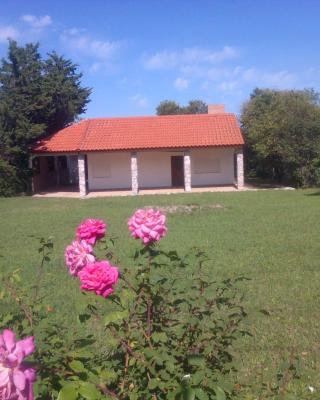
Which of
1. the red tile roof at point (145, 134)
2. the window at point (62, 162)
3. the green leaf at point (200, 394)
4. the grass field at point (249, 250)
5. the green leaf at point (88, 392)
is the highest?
the red tile roof at point (145, 134)

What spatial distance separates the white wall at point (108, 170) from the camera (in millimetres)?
29516

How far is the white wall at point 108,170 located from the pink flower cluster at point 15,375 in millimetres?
28448

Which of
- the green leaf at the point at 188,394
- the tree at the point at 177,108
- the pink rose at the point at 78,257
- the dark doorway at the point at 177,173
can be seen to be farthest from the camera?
the tree at the point at 177,108

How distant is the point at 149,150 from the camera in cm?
2783

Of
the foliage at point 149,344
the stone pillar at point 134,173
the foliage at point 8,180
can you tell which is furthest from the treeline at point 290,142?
the foliage at point 149,344

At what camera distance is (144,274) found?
8.70ft

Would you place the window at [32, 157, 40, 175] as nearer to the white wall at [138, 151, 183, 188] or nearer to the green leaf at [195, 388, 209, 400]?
the white wall at [138, 151, 183, 188]

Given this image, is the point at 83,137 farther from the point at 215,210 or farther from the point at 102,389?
the point at 102,389

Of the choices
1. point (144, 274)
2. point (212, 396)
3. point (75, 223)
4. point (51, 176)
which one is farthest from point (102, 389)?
point (51, 176)

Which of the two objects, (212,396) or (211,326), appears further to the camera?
(211,326)

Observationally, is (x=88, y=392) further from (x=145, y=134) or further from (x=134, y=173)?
(x=145, y=134)

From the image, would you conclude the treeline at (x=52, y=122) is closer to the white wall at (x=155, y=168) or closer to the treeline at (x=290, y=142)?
the treeline at (x=290, y=142)

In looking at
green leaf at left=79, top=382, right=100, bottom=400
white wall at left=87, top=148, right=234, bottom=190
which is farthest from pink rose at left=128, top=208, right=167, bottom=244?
white wall at left=87, top=148, right=234, bottom=190

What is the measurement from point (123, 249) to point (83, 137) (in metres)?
19.6
